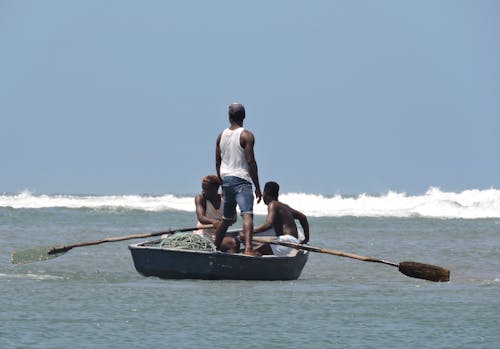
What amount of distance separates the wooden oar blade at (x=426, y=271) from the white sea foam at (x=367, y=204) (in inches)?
1340

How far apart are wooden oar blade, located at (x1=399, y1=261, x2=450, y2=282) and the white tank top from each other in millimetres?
2297

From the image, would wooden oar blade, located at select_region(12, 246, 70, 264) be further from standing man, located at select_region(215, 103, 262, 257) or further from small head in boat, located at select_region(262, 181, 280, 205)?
small head in boat, located at select_region(262, 181, 280, 205)

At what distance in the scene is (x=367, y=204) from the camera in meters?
56.9

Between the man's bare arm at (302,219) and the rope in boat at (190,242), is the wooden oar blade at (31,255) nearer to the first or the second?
the rope in boat at (190,242)

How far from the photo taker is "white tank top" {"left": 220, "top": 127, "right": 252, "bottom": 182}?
1267 centimetres

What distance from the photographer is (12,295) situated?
468 inches

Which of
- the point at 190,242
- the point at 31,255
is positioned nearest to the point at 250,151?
the point at 190,242

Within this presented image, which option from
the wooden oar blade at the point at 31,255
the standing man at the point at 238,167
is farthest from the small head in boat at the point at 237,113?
the wooden oar blade at the point at 31,255

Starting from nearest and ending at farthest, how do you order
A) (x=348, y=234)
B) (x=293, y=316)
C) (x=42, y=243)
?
(x=293, y=316), (x=42, y=243), (x=348, y=234)

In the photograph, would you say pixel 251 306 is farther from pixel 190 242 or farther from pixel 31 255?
pixel 31 255

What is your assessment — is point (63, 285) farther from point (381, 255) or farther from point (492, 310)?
point (381, 255)

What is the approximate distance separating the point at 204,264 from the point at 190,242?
38 cm

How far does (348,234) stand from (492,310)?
16352 millimetres

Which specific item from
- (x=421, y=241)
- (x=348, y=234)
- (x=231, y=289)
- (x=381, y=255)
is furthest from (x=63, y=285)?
(x=348, y=234)
